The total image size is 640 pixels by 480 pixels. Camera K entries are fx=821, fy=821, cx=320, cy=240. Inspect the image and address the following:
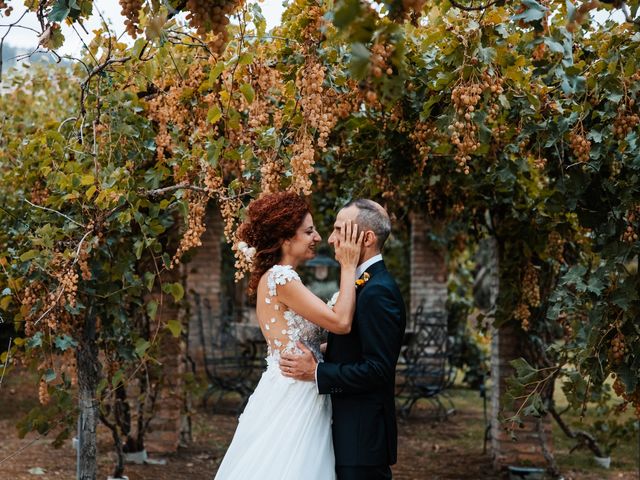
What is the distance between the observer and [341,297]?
2639mm

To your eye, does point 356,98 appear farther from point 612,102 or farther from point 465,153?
point 612,102

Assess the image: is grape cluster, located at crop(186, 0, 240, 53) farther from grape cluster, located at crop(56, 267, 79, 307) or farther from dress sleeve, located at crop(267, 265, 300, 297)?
grape cluster, located at crop(56, 267, 79, 307)

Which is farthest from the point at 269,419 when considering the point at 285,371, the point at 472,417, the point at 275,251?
the point at 472,417

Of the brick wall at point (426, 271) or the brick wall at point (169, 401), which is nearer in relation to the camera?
the brick wall at point (169, 401)

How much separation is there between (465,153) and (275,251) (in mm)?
769

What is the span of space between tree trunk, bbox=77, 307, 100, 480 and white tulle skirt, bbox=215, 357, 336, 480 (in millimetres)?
1090

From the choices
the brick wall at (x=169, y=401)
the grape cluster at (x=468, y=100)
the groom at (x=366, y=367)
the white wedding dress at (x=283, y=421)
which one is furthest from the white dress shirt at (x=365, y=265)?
the brick wall at (x=169, y=401)

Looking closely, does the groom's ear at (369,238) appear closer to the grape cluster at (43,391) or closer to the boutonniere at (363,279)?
the boutonniere at (363,279)

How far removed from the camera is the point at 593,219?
10.9 ft

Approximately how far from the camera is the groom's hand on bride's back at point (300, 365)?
2.80m

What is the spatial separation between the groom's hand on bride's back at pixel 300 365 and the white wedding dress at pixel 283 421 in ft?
0.10

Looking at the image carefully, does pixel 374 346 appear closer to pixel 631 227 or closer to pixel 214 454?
pixel 631 227

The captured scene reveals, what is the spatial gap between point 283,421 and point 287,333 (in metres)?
0.30

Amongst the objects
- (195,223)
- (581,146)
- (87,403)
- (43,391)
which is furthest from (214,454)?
(581,146)
